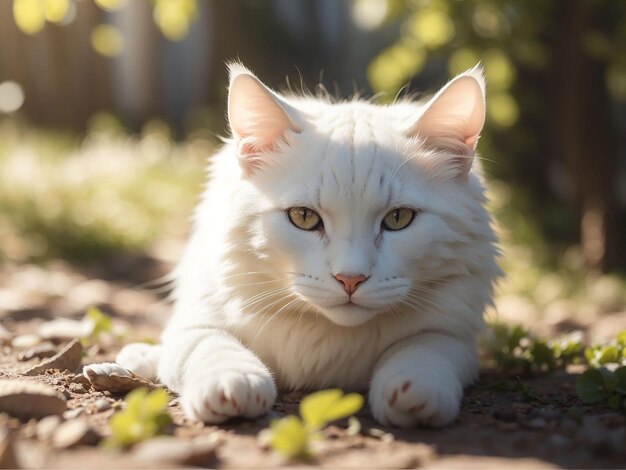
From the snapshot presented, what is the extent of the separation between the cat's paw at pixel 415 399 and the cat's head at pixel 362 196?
235 millimetres

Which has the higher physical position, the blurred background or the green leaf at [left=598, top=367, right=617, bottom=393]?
the blurred background

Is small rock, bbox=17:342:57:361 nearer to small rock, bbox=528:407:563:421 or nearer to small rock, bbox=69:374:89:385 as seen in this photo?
small rock, bbox=69:374:89:385

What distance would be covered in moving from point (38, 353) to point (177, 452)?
149cm

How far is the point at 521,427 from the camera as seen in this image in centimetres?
217

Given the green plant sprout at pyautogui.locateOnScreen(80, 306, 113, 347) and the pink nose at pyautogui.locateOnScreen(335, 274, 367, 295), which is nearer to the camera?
the pink nose at pyautogui.locateOnScreen(335, 274, 367, 295)

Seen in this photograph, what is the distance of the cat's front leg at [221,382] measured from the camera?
6.75 ft

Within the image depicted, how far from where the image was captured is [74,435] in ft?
6.12

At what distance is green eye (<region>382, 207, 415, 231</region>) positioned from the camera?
2.35 metres

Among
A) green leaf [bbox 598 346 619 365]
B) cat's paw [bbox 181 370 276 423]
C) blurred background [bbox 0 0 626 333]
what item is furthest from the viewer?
blurred background [bbox 0 0 626 333]

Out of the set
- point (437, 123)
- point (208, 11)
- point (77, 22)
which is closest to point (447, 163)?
point (437, 123)

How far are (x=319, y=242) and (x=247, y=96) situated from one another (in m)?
0.56

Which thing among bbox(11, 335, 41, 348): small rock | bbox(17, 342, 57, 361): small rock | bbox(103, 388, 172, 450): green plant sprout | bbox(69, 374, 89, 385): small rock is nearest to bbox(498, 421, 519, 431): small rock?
bbox(103, 388, 172, 450): green plant sprout

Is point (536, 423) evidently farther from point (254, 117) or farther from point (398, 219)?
point (254, 117)

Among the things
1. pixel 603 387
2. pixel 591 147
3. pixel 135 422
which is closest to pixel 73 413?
pixel 135 422
